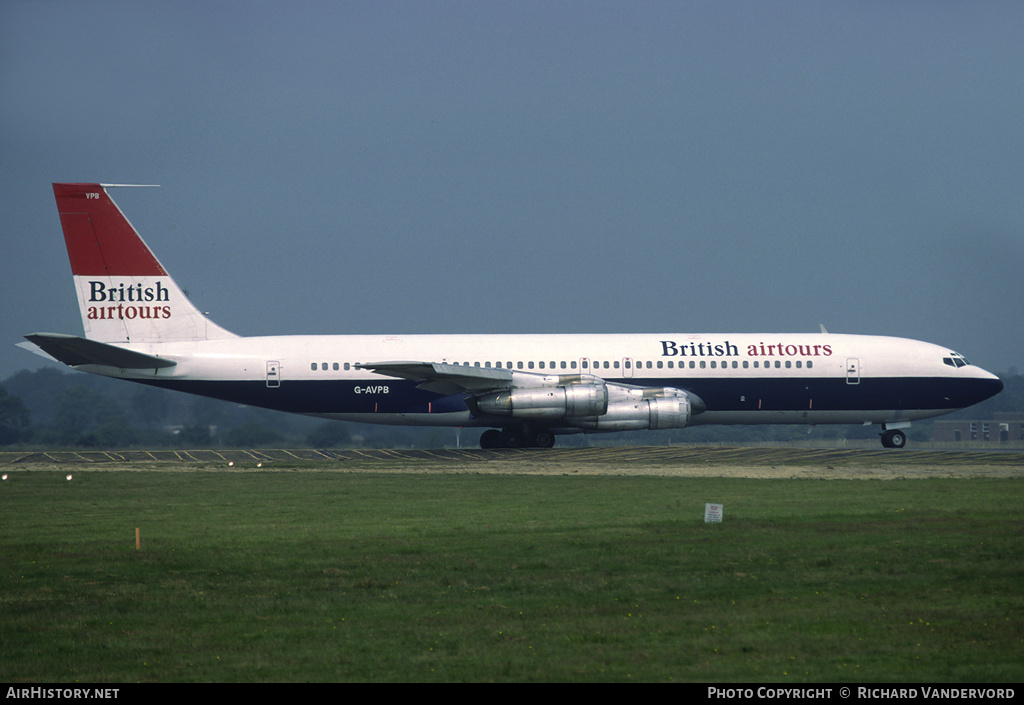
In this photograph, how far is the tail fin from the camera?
3762cm

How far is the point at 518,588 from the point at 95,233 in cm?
2924

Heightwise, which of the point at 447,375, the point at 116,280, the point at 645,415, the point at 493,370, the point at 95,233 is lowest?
the point at 645,415

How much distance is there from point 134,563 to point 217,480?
1390cm

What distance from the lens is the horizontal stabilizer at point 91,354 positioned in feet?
112

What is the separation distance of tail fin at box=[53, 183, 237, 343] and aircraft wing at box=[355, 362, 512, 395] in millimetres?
7404

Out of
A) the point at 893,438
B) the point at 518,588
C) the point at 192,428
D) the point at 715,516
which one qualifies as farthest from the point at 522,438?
the point at 518,588

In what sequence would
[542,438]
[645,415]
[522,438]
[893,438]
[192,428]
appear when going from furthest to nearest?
[192,428] → [893,438] → [522,438] → [542,438] → [645,415]

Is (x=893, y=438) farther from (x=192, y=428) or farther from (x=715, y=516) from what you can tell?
(x=192, y=428)

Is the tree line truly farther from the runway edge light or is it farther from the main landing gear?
the runway edge light

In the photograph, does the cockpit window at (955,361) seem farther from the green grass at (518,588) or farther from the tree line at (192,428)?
the green grass at (518,588)

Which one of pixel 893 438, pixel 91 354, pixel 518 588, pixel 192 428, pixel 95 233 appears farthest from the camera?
pixel 192 428

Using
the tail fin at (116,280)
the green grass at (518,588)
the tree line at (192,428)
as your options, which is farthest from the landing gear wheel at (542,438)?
the green grass at (518,588)

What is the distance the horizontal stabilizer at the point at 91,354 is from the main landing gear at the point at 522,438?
12880 millimetres

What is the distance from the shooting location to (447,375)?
37.1m
